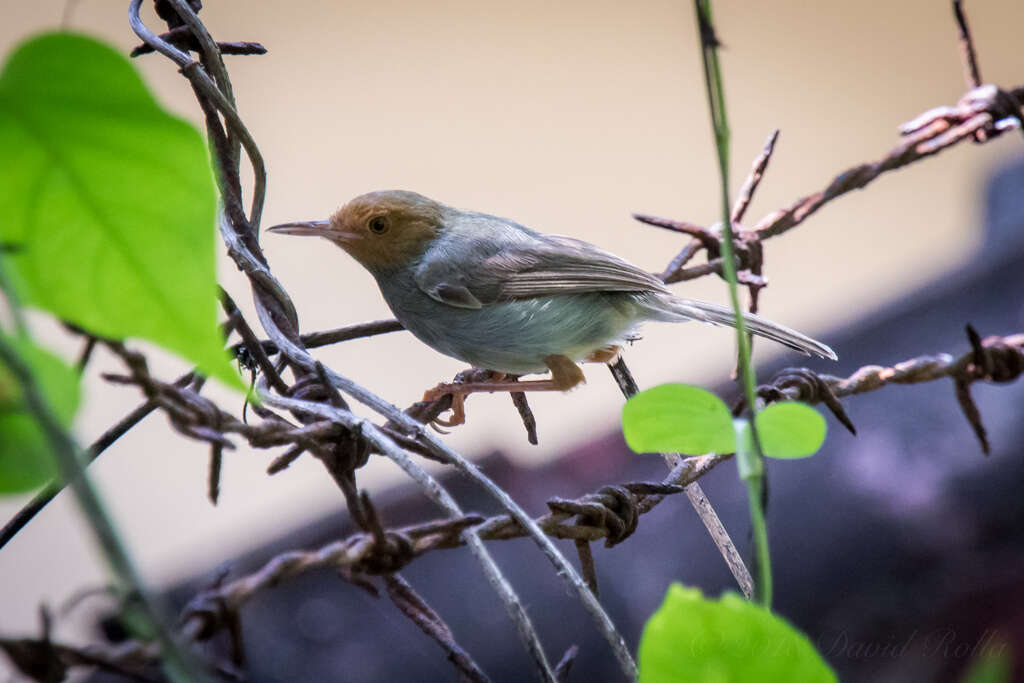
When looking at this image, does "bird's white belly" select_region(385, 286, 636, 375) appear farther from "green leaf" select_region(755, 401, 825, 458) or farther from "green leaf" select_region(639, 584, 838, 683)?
"green leaf" select_region(639, 584, 838, 683)

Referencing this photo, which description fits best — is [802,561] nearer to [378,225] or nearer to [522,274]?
[522,274]

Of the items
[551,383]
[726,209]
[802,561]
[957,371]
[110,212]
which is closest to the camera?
[110,212]

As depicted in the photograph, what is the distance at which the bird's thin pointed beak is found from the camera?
7.72 feet

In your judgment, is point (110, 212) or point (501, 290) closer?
point (110, 212)

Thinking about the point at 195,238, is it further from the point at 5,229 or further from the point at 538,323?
the point at 538,323

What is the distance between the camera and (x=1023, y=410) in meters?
3.37

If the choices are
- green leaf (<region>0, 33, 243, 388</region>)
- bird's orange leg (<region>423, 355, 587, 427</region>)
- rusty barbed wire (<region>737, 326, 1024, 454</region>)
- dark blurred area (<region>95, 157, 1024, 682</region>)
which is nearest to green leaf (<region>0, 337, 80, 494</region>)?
green leaf (<region>0, 33, 243, 388</region>)

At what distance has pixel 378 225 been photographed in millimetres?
2598

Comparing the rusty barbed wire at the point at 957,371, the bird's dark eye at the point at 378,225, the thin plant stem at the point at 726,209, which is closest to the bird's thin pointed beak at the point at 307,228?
the bird's dark eye at the point at 378,225

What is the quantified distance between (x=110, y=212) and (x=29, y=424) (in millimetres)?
175

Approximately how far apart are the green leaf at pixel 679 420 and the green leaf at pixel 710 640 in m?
0.32

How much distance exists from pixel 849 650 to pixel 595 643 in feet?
2.74

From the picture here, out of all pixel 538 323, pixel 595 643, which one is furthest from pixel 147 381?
pixel 595 643

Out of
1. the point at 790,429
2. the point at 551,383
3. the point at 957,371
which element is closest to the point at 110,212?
the point at 790,429
